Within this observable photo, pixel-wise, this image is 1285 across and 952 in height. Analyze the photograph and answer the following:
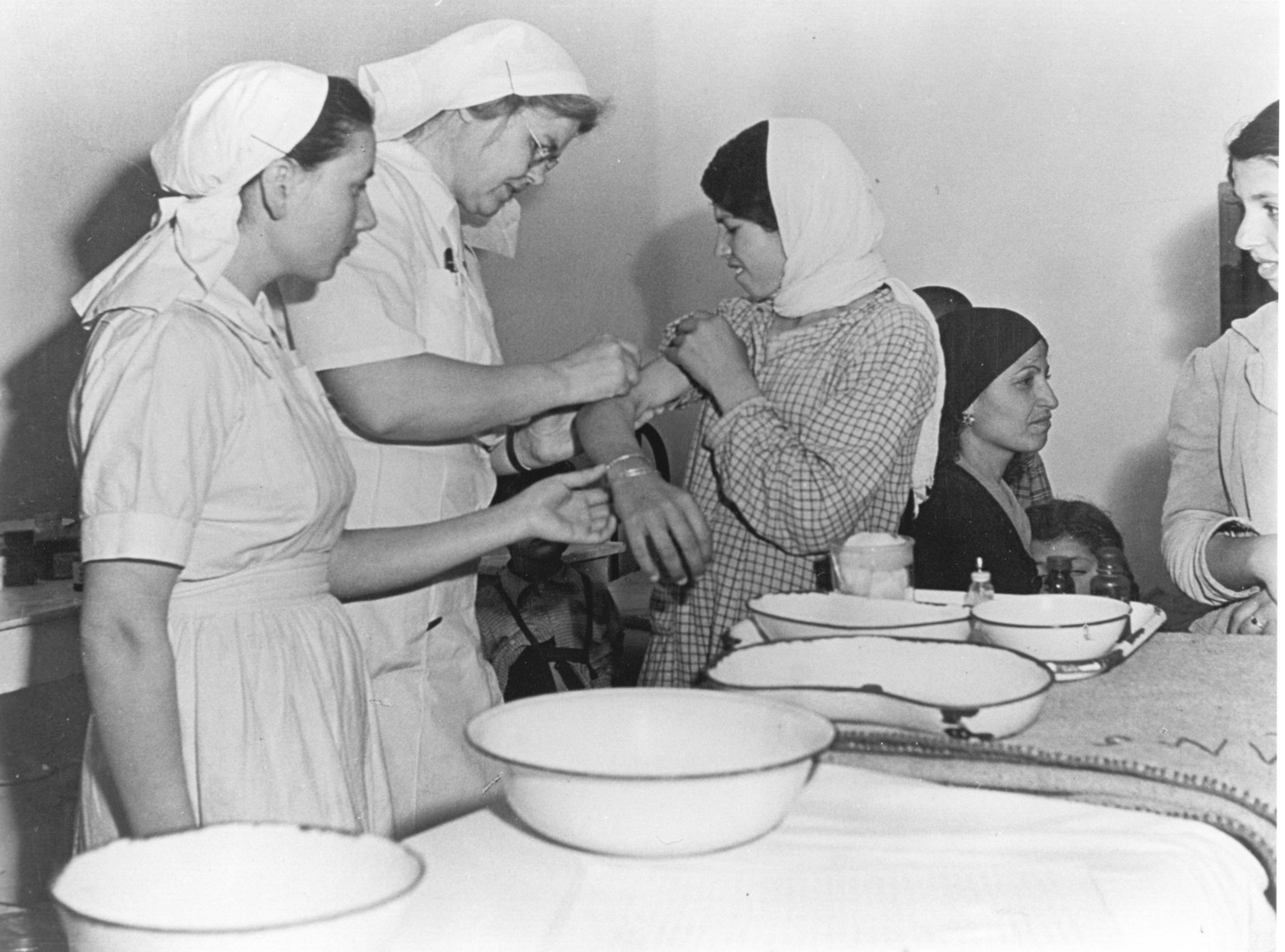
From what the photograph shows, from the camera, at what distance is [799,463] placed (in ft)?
4.79

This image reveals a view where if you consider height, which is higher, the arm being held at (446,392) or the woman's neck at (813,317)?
the woman's neck at (813,317)

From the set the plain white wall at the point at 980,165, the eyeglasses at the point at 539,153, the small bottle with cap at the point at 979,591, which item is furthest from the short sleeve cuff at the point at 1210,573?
the plain white wall at the point at 980,165

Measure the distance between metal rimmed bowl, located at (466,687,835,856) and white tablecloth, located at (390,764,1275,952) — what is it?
28 millimetres

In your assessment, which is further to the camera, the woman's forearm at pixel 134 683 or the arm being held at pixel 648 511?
the arm being held at pixel 648 511

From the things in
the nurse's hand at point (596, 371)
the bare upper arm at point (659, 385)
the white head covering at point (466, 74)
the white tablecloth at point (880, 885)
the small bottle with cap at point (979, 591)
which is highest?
the white head covering at point (466, 74)

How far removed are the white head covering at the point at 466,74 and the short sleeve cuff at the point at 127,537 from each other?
0.61 m

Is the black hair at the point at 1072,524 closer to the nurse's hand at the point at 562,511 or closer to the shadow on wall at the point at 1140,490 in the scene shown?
the shadow on wall at the point at 1140,490

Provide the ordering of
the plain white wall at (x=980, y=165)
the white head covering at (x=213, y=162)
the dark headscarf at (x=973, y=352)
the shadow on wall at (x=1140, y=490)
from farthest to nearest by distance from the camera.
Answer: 1. the shadow on wall at (x=1140, y=490)
2. the plain white wall at (x=980, y=165)
3. the dark headscarf at (x=973, y=352)
4. the white head covering at (x=213, y=162)

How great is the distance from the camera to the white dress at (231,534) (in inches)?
40.8

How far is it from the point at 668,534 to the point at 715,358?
0.34 m

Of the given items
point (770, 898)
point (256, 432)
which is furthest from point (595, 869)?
point (256, 432)

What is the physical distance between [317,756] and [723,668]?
0.49 metres

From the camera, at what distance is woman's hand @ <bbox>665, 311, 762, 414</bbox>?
1530 mm

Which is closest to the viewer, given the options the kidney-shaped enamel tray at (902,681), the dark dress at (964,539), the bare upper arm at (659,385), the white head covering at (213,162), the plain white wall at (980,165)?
the kidney-shaped enamel tray at (902,681)
